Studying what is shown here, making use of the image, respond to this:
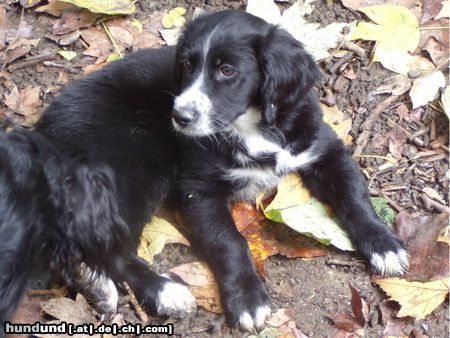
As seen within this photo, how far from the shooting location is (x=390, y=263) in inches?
133

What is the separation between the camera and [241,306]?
3.27 m

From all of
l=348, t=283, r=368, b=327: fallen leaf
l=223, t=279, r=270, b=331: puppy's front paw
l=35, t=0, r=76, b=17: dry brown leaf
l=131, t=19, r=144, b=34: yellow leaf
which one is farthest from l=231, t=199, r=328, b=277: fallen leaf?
l=35, t=0, r=76, b=17: dry brown leaf

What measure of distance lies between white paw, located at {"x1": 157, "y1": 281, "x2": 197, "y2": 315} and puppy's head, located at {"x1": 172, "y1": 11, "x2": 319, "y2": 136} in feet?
2.50

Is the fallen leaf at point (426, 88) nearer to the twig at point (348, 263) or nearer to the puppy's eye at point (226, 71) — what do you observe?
the twig at point (348, 263)

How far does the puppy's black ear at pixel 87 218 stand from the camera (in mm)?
2467

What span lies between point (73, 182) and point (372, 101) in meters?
2.24

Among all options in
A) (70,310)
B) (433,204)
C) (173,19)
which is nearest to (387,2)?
(173,19)

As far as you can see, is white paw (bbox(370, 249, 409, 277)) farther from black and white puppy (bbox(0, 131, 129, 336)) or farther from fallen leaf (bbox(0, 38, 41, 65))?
fallen leaf (bbox(0, 38, 41, 65))

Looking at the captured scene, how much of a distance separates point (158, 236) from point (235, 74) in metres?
0.95

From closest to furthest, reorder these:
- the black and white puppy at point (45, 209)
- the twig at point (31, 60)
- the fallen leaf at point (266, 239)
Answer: the black and white puppy at point (45, 209) < the fallen leaf at point (266, 239) < the twig at point (31, 60)

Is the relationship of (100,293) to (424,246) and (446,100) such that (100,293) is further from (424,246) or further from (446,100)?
(446,100)

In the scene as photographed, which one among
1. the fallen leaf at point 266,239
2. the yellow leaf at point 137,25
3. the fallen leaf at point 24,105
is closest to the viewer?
the fallen leaf at point 266,239

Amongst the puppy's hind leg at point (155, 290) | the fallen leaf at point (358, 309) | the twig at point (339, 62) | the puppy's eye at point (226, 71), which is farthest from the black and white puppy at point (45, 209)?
the twig at point (339, 62)

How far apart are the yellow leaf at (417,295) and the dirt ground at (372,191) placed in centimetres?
6
